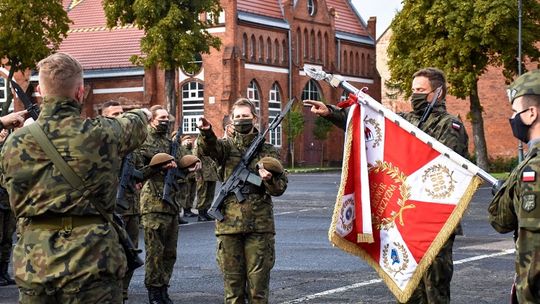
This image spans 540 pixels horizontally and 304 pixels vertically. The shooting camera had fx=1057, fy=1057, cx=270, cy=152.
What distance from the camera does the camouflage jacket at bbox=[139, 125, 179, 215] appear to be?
39.9 feet

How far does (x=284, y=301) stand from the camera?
39.2 ft

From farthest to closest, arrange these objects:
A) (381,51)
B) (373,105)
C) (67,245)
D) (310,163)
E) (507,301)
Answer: (381,51) < (310,163) < (507,301) < (373,105) < (67,245)

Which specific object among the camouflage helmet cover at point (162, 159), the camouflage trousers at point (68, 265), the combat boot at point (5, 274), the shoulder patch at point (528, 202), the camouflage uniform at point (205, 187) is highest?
the camouflage helmet cover at point (162, 159)

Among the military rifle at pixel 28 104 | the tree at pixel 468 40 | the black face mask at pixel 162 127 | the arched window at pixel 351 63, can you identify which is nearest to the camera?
the military rifle at pixel 28 104

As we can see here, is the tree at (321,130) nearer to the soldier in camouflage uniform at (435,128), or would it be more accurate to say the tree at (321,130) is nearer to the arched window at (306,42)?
the arched window at (306,42)

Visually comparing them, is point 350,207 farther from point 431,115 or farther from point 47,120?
point 47,120

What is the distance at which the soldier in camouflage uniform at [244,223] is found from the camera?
948 cm

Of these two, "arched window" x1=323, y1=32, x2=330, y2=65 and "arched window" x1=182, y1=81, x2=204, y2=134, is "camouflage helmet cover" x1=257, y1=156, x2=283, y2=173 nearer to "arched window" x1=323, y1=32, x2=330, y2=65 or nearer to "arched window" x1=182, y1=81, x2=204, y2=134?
"arched window" x1=182, y1=81, x2=204, y2=134

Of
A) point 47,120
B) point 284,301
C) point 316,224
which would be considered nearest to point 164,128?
point 284,301

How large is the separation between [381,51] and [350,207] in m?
83.9

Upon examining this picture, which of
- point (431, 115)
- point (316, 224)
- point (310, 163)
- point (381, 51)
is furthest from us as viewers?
point (381, 51)

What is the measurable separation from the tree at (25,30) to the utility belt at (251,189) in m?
46.7

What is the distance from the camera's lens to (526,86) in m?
5.80

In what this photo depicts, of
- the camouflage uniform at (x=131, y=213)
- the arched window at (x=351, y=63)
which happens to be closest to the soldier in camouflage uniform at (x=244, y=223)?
the camouflage uniform at (x=131, y=213)
